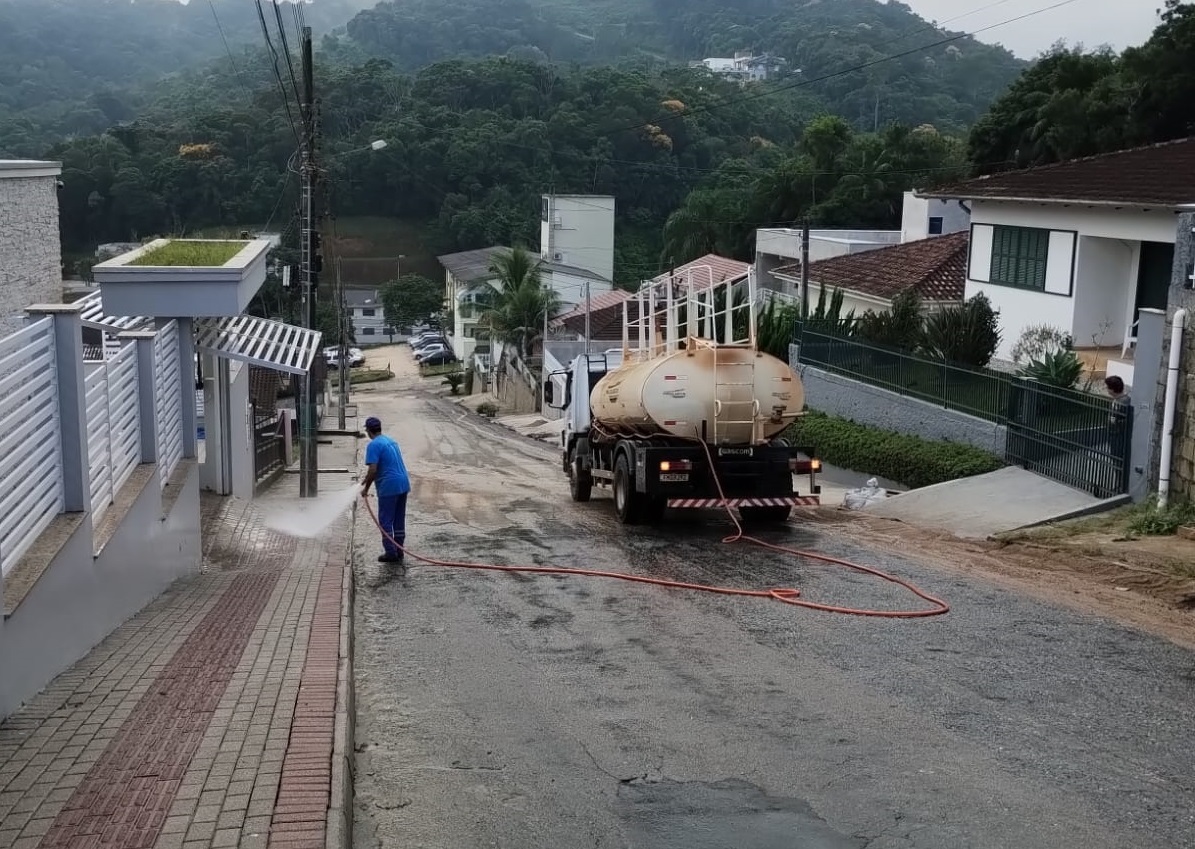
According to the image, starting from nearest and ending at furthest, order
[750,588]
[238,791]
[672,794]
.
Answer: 1. [238,791]
2. [672,794]
3. [750,588]

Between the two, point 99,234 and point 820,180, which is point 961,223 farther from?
point 99,234

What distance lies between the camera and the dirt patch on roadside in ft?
35.6

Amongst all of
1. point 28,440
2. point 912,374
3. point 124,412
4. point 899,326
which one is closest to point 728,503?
point 124,412

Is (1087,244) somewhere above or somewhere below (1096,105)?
below

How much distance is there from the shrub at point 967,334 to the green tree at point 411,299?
70.8 m

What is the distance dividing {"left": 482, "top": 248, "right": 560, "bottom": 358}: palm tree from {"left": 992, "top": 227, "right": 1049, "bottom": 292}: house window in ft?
95.4

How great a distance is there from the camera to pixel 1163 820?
5.97 meters

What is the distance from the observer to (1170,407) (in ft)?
48.5

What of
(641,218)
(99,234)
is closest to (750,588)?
(99,234)

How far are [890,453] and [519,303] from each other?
3669cm

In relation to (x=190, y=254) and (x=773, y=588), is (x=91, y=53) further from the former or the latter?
(x=773, y=588)

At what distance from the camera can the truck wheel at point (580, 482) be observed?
20.5 meters

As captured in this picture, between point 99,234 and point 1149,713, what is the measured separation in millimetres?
76019

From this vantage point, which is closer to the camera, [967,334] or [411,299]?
[967,334]
